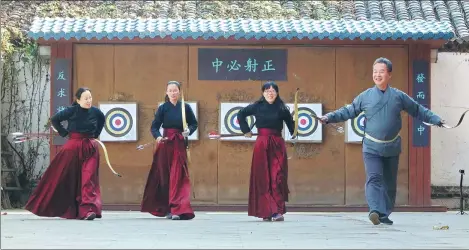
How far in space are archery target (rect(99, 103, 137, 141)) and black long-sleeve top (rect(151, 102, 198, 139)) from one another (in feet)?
7.82

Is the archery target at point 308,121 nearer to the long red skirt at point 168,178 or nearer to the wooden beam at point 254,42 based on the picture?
the wooden beam at point 254,42

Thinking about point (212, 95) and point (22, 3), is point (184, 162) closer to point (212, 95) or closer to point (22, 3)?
point (212, 95)

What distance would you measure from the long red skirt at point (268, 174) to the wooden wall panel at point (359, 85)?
3.05 m

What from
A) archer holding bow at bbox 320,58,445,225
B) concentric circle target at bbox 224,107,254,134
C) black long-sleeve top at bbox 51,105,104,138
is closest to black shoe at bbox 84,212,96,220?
black long-sleeve top at bbox 51,105,104,138

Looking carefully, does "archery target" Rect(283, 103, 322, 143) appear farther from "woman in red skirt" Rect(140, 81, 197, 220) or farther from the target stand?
"woman in red skirt" Rect(140, 81, 197, 220)

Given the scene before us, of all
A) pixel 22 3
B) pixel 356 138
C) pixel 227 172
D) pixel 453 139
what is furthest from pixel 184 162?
pixel 22 3

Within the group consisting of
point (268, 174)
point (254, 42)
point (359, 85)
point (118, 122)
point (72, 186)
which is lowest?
point (72, 186)

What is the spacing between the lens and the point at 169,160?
38.5 ft

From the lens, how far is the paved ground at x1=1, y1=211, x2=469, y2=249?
7.72m

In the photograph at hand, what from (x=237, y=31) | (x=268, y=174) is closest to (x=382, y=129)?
(x=268, y=174)

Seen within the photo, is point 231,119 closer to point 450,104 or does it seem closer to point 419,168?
point 419,168

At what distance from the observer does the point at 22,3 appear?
1673cm

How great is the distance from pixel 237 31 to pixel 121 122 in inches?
86.1

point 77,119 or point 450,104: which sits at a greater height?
point 450,104
